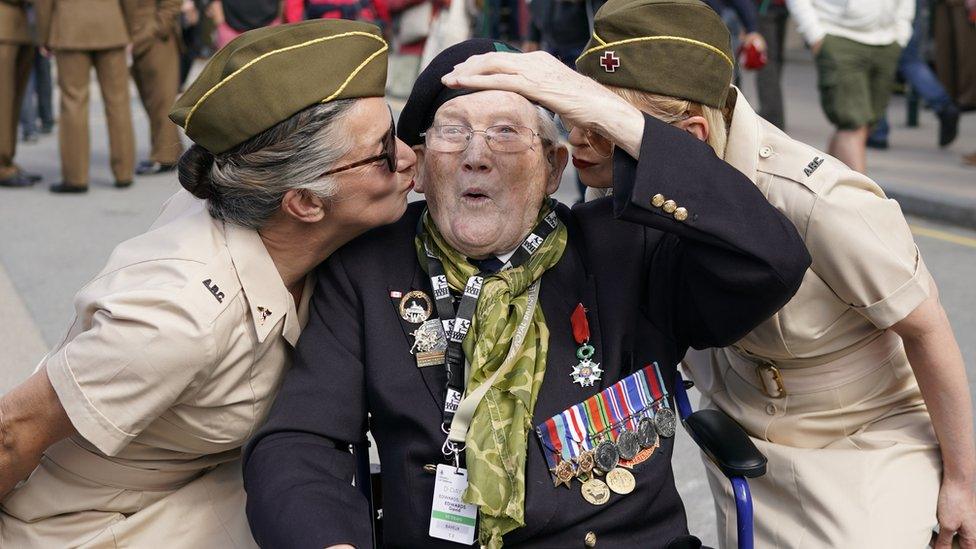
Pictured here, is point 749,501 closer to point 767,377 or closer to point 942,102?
point 767,377

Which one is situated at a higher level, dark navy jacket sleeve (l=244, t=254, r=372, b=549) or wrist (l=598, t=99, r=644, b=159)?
wrist (l=598, t=99, r=644, b=159)

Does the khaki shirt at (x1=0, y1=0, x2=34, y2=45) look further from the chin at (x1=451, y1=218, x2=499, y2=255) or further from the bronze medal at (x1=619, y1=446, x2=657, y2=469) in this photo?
the bronze medal at (x1=619, y1=446, x2=657, y2=469)

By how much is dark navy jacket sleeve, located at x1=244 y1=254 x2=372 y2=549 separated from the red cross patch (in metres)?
0.71

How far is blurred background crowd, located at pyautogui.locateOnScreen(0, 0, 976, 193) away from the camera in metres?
7.45

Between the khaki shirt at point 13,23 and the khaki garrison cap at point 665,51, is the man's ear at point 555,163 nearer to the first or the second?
the khaki garrison cap at point 665,51

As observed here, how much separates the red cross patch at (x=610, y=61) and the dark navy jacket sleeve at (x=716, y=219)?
1.06 ft

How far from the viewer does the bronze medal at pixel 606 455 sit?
243cm

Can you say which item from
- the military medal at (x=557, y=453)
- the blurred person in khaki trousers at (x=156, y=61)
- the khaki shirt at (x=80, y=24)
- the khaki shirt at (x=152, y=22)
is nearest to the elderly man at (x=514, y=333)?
the military medal at (x=557, y=453)

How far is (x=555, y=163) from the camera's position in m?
2.61

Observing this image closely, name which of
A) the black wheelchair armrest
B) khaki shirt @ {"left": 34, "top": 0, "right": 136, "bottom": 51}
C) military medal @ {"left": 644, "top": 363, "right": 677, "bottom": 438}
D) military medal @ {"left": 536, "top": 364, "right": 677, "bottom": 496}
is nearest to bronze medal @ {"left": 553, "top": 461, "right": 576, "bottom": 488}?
military medal @ {"left": 536, "top": 364, "right": 677, "bottom": 496}

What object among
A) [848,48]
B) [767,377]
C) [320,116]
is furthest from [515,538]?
[848,48]

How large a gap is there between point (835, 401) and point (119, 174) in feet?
24.5

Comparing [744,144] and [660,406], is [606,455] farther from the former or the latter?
[744,144]

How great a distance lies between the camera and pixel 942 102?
9.45 meters
